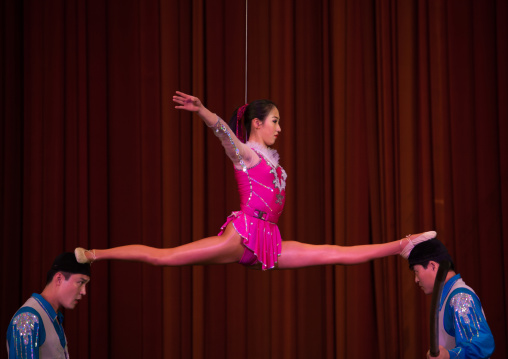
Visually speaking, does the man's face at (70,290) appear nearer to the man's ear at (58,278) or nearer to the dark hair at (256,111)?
the man's ear at (58,278)

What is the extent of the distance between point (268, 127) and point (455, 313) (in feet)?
4.16

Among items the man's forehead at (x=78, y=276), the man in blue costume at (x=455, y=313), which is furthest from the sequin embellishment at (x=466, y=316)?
the man's forehead at (x=78, y=276)

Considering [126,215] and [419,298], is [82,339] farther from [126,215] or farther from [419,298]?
[419,298]

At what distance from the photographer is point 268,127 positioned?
3.33 metres

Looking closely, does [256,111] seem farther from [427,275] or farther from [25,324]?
[25,324]

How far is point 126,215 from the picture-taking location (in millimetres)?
5234

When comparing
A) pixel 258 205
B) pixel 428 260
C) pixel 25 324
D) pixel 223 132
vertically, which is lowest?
pixel 25 324

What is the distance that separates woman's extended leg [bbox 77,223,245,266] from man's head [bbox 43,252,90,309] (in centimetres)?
8

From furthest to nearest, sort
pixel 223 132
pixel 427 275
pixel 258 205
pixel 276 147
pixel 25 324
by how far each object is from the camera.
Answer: pixel 276 147, pixel 258 205, pixel 223 132, pixel 427 275, pixel 25 324

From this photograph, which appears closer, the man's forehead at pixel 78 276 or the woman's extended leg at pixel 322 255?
the man's forehead at pixel 78 276

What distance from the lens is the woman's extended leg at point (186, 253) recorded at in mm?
3135

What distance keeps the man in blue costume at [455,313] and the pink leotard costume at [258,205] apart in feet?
2.24

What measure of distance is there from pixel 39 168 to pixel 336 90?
242cm

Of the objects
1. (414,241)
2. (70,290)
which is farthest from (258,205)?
(70,290)
